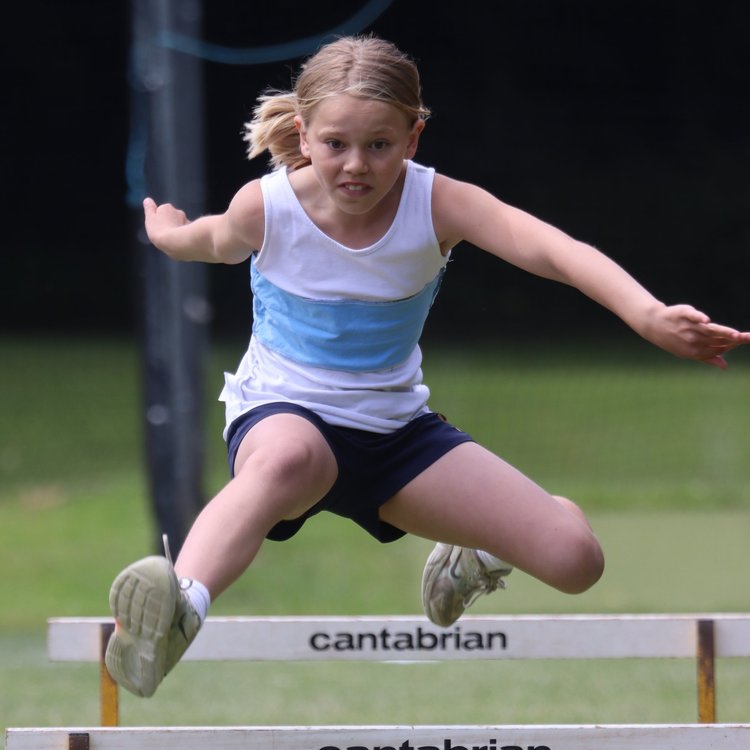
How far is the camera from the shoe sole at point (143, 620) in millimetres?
2773

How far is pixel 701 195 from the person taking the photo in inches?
514

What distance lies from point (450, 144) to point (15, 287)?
566 centimetres

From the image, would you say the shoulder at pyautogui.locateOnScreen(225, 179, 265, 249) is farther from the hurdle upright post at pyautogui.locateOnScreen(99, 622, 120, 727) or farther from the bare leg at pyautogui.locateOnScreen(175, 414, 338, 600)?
the hurdle upright post at pyautogui.locateOnScreen(99, 622, 120, 727)

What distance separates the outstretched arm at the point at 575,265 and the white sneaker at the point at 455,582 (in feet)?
2.76

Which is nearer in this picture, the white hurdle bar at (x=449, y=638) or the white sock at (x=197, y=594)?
the white sock at (x=197, y=594)

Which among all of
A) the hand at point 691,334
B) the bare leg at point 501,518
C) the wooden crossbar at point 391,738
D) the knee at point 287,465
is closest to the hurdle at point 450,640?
the wooden crossbar at point 391,738

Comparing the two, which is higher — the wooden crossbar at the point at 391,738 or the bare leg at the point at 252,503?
the bare leg at the point at 252,503

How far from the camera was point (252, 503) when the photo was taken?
117 inches

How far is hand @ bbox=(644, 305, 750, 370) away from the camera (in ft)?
8.80

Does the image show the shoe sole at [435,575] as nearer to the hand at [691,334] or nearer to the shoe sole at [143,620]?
the shoe sole at [143,620]

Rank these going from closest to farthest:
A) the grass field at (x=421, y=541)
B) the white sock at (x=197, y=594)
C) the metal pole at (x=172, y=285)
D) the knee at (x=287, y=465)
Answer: the white sock at (x=197, y=594), the knee at (x=287, y=465), the grass field at (x=421, y=541), the metal pole at (x=172, y=285)

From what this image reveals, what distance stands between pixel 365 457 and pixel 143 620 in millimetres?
718

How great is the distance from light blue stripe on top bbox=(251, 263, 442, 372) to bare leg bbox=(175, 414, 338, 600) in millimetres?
274

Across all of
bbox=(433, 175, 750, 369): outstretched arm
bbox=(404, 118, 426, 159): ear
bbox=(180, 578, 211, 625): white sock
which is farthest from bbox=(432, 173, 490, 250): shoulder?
bbox=(180, 578, 211, 625): white sock
